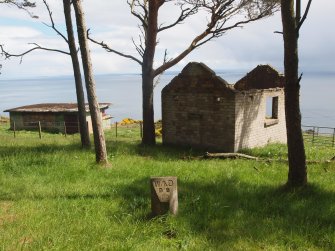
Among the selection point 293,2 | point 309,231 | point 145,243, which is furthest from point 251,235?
point 293,2

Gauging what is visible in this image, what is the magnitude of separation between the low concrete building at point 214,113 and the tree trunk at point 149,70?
3.05ft

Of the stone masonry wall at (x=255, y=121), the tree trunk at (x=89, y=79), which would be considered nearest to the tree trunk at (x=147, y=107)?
the stone masonry wall at (x=255, y=121)

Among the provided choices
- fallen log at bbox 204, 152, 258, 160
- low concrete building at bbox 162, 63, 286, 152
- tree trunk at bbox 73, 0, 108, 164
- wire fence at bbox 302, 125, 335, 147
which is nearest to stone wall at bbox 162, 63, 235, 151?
low concrete building at bbox 162, 63, 286, 152

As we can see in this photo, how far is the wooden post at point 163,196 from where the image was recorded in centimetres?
688

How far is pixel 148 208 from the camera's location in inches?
295

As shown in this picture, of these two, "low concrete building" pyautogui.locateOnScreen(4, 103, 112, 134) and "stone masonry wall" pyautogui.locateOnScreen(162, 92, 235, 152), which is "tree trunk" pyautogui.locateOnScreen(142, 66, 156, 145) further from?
"low concrete building" pyautogui.locateOnScreen(4, 103, 112, 134)

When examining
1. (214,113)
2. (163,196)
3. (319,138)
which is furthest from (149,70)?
(319,138)

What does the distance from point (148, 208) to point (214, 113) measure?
34.0ft

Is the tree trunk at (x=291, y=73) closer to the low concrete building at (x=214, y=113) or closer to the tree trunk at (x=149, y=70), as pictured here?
the low concrete building at (x=214, y=113)

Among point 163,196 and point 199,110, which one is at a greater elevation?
point 199,110

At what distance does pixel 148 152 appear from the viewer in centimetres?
1559

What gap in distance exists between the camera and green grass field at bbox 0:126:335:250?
6012 mm

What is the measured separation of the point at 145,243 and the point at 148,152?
9782 mm

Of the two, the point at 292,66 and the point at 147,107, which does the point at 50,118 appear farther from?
the point at 292,66
